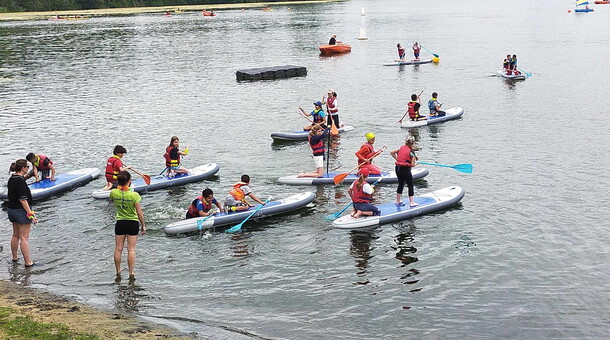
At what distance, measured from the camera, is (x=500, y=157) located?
2581 centimetres

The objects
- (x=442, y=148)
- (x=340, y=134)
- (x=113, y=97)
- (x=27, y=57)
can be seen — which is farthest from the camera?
(x=27, y=57)

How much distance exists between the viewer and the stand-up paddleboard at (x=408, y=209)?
60.3 ft

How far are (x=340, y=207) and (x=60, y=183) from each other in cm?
922

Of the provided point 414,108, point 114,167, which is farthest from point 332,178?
point 414,108

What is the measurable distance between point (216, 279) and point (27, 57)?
5483cm

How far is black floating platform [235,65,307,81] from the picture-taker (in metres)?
48.0

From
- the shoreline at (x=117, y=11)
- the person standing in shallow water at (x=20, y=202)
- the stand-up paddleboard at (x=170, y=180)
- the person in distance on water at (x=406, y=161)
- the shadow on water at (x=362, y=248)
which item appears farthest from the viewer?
the shoreline at (x=117, y=11)

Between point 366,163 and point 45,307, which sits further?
point 366,163

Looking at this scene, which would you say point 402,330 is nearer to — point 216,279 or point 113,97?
point 216,279

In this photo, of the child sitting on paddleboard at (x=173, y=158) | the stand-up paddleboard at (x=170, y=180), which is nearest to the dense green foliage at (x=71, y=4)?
the stand-up paddleboard at (x=170, y=180)

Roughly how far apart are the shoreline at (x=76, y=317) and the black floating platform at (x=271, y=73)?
3486cm

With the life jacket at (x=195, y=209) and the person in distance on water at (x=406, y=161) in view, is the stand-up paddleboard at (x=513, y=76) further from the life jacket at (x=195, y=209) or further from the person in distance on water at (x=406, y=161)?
the life jacket at (x=195, y=209)

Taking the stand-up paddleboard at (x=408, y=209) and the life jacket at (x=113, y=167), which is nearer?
the stand-up paddleboard at (x=408, y=209)

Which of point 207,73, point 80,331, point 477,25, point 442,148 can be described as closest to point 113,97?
point 207,73
